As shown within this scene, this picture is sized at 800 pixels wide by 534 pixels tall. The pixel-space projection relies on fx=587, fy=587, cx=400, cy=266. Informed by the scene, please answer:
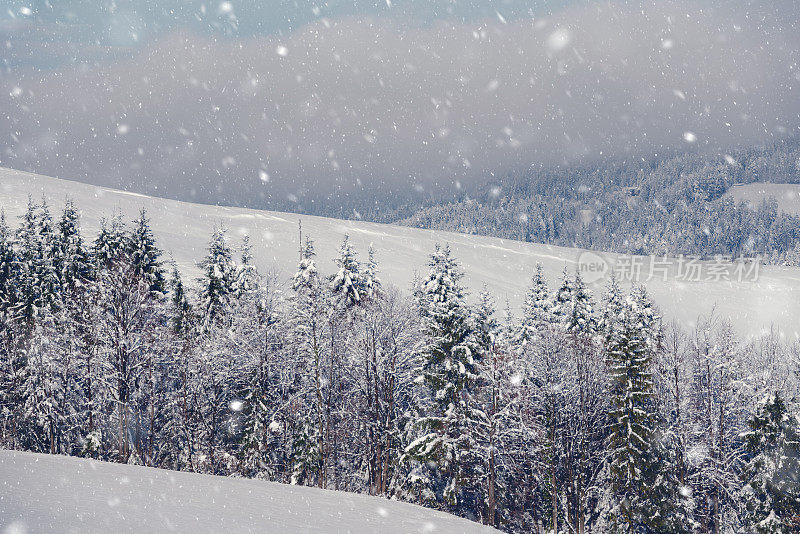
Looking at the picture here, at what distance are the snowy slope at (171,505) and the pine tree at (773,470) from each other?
26.9 meters

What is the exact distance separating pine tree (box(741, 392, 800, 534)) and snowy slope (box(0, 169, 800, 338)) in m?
67.8

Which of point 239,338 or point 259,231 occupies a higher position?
point 259,231

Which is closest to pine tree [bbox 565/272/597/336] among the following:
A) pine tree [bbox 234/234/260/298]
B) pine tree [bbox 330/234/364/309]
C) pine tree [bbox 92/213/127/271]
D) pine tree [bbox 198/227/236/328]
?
pine tree [bbox 330/234/364/309]

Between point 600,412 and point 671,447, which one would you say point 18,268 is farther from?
point 671,447

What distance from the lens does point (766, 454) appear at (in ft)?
105

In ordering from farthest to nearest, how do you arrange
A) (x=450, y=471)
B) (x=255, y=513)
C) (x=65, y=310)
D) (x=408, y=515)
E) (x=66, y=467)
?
(x=65, y=310) → (x=450, y=471) → (x=66, y=467) → (x=408, y=515) → (x=255, y=513)

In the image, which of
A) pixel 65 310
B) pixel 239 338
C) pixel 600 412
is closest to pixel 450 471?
pixel 600 412

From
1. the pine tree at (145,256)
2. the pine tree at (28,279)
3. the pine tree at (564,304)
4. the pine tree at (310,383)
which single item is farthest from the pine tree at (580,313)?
the pine tree at (28,279)

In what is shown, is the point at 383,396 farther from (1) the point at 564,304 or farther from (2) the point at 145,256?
(2) the point at 145,256

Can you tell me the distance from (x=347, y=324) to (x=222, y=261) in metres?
9.29

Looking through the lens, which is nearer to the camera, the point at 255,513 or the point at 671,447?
the point at 255,513

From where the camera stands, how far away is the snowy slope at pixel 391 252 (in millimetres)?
104062

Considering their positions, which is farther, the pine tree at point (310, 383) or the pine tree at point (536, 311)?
the pine tree at point (536, 311)

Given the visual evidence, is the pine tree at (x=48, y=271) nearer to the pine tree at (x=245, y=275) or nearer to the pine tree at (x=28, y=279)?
the pine tree at (x=28, y=279)
